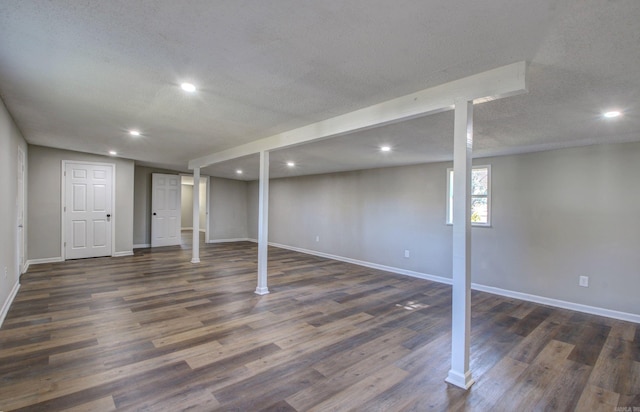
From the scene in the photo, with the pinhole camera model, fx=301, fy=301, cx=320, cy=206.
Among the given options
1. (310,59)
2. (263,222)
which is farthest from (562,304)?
(310,59)

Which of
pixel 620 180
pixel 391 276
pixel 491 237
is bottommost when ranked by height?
pixel 391 276

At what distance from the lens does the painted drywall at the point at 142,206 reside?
8.47 m

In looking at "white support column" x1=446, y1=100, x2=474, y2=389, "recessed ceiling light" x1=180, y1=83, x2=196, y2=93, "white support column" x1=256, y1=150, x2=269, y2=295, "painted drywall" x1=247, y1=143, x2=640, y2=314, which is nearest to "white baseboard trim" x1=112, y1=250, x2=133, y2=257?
"white support column" x1=256, y1=150, x2=269, y2=295

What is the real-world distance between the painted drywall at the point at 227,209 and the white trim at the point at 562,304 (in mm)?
7870

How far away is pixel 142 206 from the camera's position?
8.60m

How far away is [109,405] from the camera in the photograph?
1.99 metres

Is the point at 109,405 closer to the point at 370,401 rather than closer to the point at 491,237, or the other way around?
the point at 370,401

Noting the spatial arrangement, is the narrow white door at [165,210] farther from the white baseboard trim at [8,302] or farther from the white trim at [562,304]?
the white trim at [562,304]

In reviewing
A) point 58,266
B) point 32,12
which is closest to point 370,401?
point 32,12

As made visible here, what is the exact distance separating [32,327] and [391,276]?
5.23m

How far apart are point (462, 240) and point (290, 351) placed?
1.82 meters

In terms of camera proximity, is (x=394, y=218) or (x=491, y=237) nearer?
(x=491, y=237)

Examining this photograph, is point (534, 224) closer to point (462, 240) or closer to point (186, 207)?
point (462, 240)

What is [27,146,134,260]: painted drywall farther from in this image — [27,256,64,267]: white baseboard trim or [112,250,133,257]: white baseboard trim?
[112,250,133,257]: white baseboard trim
